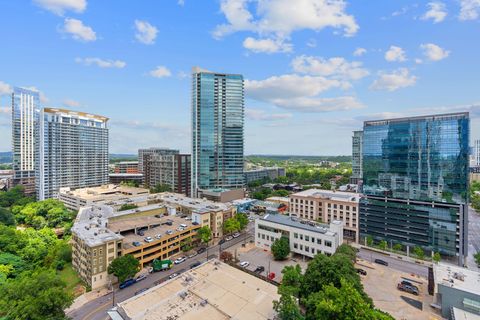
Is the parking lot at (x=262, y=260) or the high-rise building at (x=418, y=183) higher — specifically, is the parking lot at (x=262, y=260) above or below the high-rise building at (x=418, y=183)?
below

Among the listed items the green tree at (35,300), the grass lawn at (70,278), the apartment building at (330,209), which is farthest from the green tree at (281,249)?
the grass lawn at (70,278)

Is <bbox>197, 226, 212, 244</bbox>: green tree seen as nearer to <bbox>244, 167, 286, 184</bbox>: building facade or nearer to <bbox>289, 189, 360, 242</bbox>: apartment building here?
<bbox>289, 189, 360, 242</bbox>: apartment building

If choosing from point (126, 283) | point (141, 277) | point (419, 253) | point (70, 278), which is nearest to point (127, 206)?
point (70, 278)

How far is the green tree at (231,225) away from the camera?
70750mm

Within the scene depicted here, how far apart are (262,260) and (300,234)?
11.1m

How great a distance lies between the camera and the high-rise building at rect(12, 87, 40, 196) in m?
127

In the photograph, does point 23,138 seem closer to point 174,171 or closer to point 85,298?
point 174,171

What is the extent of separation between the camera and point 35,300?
31734mm

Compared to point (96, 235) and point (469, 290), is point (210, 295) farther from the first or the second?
point (469, 290)

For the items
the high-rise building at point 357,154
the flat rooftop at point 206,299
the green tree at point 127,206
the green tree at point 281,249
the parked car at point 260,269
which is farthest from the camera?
the high-rise building at point 357,154

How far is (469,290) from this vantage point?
3556 cm

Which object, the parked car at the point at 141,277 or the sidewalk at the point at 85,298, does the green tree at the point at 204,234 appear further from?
the sidewalk at the point at 85,298

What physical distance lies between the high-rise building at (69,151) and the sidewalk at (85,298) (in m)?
91.3

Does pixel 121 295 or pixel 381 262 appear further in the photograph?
pixel 381 262
